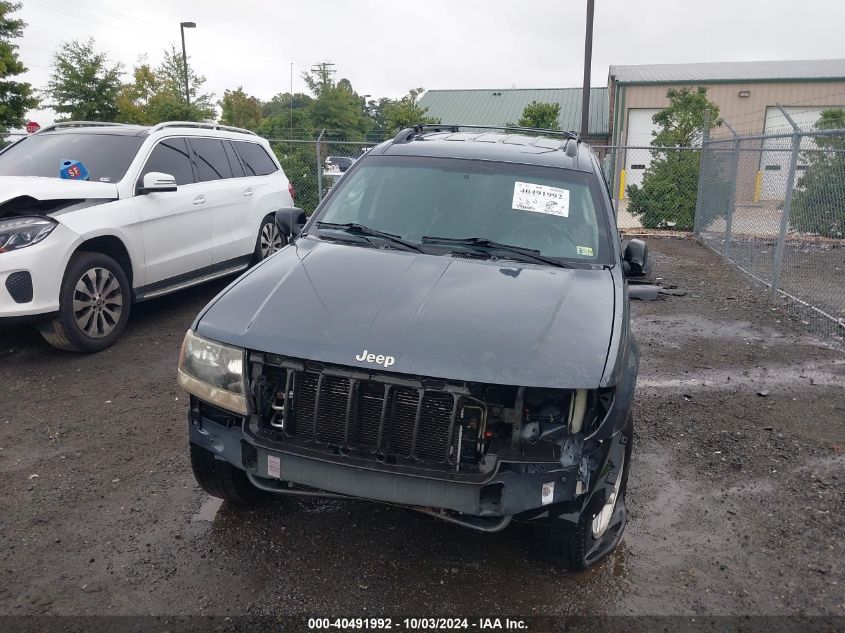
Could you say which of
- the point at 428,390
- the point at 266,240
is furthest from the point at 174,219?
the point at 428,390

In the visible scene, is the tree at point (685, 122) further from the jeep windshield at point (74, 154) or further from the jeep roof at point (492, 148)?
the jeep windshield at point (74, 154)

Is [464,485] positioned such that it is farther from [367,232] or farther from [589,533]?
[367,232]

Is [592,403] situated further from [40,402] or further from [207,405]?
[40,402]

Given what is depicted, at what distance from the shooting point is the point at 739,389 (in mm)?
5441

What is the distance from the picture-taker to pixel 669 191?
48.6 ft

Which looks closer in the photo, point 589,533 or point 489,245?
point 589,533

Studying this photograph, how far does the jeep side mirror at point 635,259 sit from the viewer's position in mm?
3916

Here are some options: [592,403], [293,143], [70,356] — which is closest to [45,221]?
[70,356]

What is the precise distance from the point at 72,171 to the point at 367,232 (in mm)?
3623

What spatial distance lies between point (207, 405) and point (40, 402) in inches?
105

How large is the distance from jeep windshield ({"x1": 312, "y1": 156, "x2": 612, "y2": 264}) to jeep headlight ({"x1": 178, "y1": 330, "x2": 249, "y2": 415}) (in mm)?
1276

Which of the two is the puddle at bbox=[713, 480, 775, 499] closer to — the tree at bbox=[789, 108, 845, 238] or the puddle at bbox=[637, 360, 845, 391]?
the puddle at bbox=[637, 360, 845, 391]

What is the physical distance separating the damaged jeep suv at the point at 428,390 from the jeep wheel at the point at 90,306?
288 cm

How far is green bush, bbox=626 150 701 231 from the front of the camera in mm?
14547
